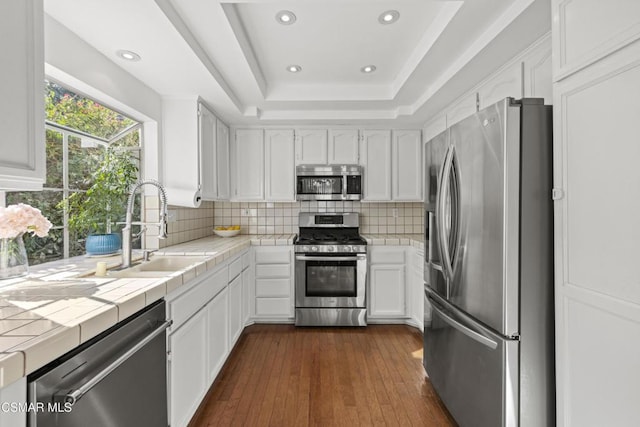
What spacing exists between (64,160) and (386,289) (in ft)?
9.73

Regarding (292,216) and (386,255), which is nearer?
(386,255)

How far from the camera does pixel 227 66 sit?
2.25 m

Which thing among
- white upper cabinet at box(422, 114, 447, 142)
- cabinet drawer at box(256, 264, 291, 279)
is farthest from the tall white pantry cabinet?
cabinet drawer at box(256, 264, 291, 279)

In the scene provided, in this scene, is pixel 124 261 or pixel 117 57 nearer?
pixel 124 261

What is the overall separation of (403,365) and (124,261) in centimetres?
219

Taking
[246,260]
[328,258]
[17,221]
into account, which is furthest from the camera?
[328,258]

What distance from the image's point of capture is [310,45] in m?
2.25

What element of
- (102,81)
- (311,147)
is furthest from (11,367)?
(311,147)

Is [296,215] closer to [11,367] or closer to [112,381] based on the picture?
[112,381]

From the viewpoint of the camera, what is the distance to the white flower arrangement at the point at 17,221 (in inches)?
50.8

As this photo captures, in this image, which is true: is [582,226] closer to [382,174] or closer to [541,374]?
[541,374]

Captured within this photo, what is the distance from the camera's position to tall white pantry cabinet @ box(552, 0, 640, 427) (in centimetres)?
95

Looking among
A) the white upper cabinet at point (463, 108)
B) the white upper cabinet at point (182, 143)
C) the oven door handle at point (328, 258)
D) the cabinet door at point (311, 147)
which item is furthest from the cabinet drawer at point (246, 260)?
the white upper cabinet at point (463, 108)

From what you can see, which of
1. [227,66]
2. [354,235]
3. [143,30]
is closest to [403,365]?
[354,235]
